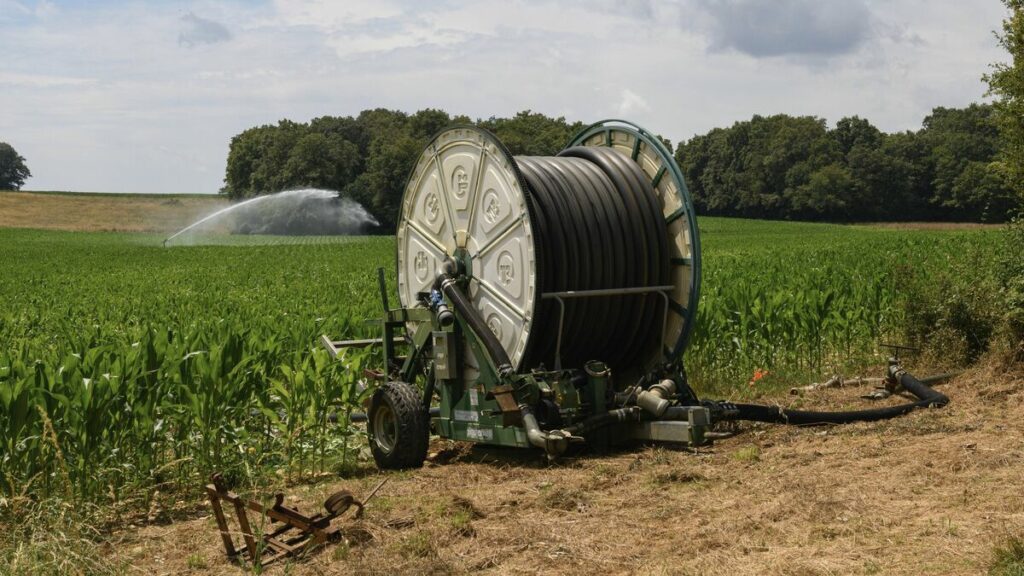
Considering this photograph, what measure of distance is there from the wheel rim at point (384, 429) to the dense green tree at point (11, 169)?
153m

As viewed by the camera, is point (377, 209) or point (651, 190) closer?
point (651, 190)

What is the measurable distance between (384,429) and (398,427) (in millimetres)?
447

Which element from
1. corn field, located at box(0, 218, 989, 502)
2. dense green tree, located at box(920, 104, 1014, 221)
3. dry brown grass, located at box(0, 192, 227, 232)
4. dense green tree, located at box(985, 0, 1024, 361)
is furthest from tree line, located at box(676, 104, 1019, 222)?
corn field, located at box(0, 218, 989, 502)

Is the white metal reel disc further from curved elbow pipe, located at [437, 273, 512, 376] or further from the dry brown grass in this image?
the dry brown grass

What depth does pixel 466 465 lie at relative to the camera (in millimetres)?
8570

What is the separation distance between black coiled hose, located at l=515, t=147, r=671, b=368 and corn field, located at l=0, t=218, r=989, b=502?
1.88 meters

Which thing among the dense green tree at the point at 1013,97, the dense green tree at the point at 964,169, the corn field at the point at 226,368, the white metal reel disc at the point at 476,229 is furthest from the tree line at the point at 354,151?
the white metal reel disc at the point at 476,229

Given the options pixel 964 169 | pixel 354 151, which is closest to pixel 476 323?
pixel 354 151

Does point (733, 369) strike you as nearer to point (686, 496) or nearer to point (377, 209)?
point (686, 496)

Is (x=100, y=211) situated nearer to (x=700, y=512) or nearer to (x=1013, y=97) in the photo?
(x=1013, y=97)

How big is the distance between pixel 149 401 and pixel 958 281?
939cm

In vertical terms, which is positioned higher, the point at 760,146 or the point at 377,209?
the point at 760,146

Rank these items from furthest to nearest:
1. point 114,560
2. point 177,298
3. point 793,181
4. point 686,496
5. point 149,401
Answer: point 793,181
point 177,298
point 149,401
point 686,496
point 114,560

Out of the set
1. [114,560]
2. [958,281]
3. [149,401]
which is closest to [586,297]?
[149,401]
